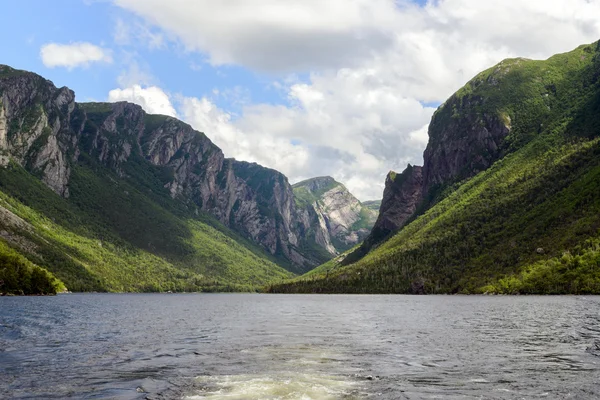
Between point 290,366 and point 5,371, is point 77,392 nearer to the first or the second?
point 5,371

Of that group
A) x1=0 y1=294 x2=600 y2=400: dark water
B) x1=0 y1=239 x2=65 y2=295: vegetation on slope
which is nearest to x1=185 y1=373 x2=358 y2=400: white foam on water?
x1=0 y1=294 x2=600 y2=400: dark water

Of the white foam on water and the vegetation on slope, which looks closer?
the white foam on water

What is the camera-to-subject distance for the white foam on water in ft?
96.0

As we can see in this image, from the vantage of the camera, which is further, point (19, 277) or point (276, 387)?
A: point (19, 277)

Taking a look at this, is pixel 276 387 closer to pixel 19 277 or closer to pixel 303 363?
pixel 303 363

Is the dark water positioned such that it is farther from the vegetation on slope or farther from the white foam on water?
the vegetation on slope

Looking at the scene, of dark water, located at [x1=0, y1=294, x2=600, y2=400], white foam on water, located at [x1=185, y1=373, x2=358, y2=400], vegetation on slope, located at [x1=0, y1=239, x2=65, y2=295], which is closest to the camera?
white foam on water, located at [x1=185, y1=373, x2=358, y2=400]

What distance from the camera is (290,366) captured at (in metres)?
40.1

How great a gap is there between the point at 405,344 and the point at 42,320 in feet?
206

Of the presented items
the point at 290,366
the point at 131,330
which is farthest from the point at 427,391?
the point at 131,330

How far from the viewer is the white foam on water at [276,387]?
29.3 metres

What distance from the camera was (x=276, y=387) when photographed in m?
31.4

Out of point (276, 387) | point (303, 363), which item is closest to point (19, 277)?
point (303, 363)

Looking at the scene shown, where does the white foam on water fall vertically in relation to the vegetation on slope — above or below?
below
